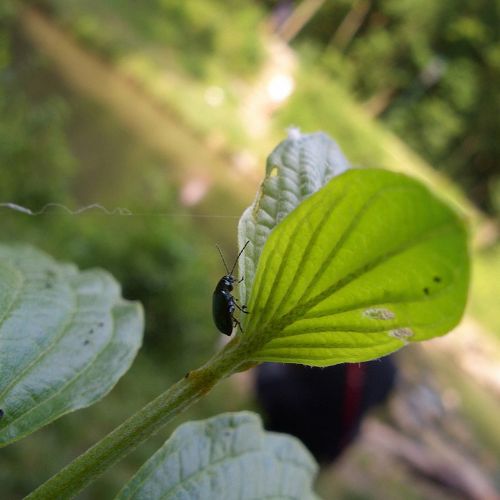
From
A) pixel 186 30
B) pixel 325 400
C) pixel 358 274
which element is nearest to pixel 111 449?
pixel 358 274

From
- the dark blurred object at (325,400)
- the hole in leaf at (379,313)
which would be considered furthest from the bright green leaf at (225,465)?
the dark blurred object at (325,400)

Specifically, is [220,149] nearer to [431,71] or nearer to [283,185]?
[431,71]

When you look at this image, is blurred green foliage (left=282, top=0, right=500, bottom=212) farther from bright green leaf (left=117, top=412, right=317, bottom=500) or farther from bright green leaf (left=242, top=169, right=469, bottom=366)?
bright green leaf (left=242, top=169, right=469, bottom=366)

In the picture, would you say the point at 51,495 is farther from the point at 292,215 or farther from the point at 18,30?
the point at 18,30

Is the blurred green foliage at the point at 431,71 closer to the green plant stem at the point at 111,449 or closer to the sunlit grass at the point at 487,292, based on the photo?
the sunlit grass at the point at 487,292

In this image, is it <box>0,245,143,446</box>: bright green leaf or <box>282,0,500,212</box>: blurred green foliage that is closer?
<box>0,245,143,446</box>: bright green leaf

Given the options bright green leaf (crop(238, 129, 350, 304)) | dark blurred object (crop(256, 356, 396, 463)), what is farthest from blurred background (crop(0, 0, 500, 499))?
dark blurred object (crop(256, 356, 396, 463))
